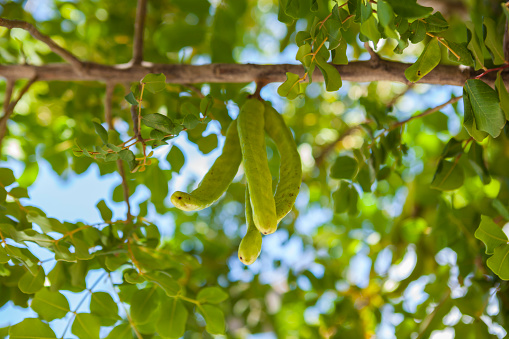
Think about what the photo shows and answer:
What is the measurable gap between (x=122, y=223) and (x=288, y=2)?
2.63ft

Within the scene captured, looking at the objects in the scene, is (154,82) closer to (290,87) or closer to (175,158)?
(290,87)

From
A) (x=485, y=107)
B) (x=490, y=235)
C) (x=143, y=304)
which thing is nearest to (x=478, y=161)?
(x=490, y=235)

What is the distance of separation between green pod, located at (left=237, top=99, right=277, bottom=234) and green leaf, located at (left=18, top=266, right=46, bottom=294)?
2.25 ft

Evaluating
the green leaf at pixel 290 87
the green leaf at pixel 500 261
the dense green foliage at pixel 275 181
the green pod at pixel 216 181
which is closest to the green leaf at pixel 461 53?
the dense green foliage at pixel 275 181

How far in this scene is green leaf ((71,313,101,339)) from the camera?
130cm

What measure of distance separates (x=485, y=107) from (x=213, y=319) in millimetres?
980

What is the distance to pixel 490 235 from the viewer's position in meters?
1.14

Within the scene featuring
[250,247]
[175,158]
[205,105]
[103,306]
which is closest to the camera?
[250,247]

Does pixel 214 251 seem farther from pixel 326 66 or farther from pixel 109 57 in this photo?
pixel 326 66

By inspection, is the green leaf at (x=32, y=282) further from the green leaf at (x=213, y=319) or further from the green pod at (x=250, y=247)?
the green pod at (x=250, y=247)

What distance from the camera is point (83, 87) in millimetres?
2139

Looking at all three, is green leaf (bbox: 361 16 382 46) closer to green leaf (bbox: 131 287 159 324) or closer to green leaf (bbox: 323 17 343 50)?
green leaf (bbox: 323 17 343 50)

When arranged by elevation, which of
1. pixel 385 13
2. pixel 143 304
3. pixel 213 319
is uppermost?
pixel 385 13

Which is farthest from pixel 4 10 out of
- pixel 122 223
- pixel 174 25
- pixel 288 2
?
pixel 288 2
